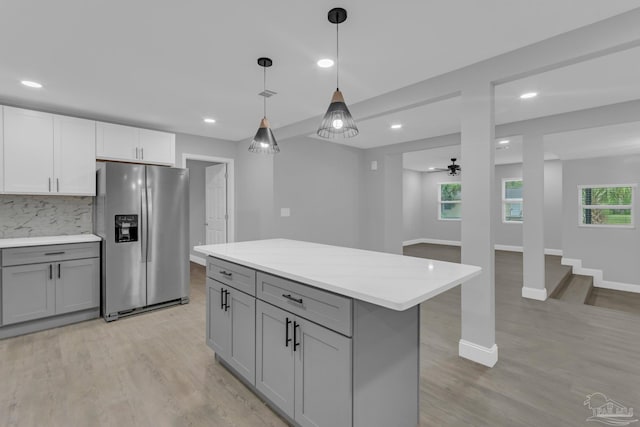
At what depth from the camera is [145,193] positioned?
363 centimetres

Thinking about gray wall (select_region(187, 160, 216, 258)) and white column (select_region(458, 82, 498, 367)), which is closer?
white column (select_region(458, 82, 498, 367))

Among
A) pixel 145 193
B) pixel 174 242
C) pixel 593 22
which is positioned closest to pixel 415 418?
pixel 593 22

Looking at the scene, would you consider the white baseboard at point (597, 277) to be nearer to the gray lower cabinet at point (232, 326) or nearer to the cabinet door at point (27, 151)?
the gray lower cabinet at point (232, 326)

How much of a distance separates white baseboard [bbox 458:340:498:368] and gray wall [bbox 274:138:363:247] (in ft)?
9.76

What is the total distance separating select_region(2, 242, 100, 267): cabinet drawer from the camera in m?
2.97

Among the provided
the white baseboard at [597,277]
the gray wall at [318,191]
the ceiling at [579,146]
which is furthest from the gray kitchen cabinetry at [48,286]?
the white baseboard at [597,277]

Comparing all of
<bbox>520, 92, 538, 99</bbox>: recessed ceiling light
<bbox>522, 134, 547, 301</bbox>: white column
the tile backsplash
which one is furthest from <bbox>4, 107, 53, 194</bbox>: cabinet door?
<bbox>522, 134, 547, 301</bbox>: white column

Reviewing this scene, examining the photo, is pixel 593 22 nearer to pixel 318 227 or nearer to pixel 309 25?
pixel 309 25

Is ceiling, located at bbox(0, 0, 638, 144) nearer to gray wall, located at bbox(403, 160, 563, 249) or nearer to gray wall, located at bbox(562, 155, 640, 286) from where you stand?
gray wall, located at bbox(562, 155, 640, 286)

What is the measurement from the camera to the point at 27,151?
127 inches

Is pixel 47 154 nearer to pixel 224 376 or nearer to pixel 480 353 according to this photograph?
pixel 224 376

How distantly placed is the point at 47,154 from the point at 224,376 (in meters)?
3.14

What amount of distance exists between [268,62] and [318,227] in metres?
3.22

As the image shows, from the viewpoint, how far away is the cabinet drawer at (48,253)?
2975 mm
